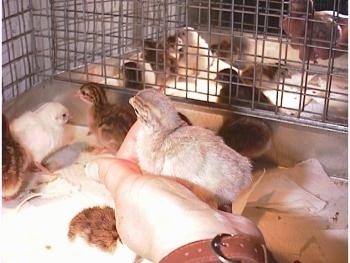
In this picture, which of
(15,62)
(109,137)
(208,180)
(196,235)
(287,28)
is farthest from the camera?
(287,28)

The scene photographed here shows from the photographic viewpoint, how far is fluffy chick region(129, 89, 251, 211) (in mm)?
1245

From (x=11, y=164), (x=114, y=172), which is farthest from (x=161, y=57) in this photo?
(x=114, y=172)

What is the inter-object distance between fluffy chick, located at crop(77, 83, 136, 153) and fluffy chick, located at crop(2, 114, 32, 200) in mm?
262

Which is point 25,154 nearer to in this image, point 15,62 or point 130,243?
point 15,62

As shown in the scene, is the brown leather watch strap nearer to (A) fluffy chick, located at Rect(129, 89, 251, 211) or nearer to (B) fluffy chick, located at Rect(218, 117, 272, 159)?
(A) fluffy chick, located at Rect(129, 89, 251, 211)

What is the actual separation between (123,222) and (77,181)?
644 mm

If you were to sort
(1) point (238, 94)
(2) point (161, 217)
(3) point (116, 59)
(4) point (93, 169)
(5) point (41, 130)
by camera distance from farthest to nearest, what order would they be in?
(3) point (116, 59)
(1) point (238, 94)
(5) point (41, 130)
(4) point (93, 169)
(2) point (161, 217)

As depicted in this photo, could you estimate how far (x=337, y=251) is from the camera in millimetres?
1398

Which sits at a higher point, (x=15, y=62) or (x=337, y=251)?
(x=15, y=62)

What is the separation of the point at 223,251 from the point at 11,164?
0.85 metres

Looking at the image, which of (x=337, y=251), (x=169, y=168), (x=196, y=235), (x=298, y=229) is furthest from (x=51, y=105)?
(x=196, y=235)

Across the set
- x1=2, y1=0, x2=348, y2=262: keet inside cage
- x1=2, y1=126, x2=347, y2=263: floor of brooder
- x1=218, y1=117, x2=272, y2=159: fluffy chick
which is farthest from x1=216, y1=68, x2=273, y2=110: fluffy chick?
x1=2, y1=126, x2=347, y2=263: floor of brooder

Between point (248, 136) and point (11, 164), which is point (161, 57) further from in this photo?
point (11, 164)

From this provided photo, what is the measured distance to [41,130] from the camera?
1731 mm
